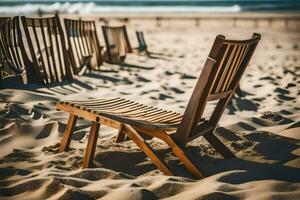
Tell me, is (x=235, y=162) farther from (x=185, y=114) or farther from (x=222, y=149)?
(x=185, y=114)

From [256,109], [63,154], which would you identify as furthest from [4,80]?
[256,109]

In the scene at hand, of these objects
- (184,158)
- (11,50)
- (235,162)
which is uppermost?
(11,50)

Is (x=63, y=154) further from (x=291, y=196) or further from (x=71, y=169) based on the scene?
(x=291, y=196)

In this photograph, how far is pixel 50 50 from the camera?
23.3ft

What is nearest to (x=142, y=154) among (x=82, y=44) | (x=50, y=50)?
(x=50, y=50)

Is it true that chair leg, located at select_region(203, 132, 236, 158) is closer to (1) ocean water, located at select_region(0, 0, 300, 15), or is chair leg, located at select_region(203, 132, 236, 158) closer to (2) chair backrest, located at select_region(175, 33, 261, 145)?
(2) chair backrest, located at select_region(175, 33, 261, 145)

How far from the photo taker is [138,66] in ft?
34.7

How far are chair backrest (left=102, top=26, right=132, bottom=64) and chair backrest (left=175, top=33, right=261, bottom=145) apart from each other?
301 inches

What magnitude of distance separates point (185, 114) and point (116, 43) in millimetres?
9135

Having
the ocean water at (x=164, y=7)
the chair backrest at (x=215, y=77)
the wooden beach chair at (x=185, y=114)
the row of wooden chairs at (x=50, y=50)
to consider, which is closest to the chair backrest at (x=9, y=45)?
the row of wooden chairs at (x=50, y=50)

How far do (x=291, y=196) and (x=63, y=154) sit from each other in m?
2.02

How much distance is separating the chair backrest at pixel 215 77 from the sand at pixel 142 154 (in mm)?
412

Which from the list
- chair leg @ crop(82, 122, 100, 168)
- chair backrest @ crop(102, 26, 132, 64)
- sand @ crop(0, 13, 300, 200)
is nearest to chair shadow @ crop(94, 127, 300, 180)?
sand @ crop(0, 13, 300, 200)

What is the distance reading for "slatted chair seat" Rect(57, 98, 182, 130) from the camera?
119 inches
